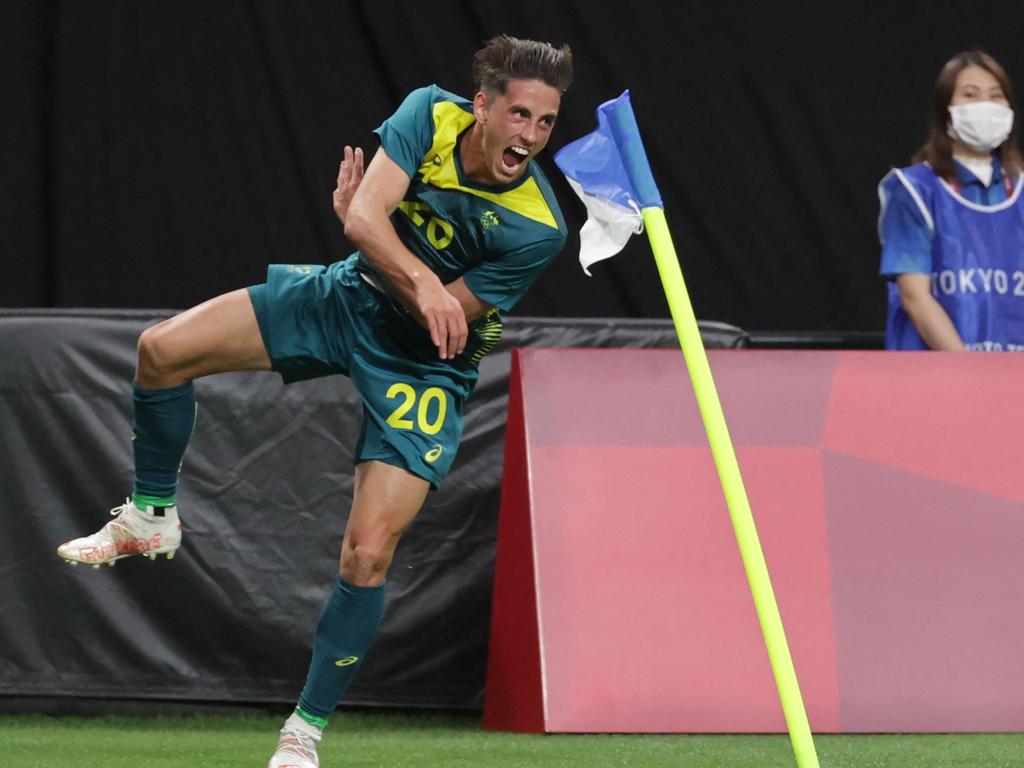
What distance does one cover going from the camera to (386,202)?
394 cm

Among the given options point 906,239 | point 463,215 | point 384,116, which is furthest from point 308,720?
point 384,116

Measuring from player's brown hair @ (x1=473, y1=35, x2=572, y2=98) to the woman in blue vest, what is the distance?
73.2 inches

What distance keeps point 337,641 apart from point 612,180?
146 cm

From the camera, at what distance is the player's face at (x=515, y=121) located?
155 inches

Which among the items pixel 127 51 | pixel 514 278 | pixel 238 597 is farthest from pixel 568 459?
pixel 127 51

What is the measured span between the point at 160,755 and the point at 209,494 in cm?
104

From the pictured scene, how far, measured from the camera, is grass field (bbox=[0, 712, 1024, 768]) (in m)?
4.19

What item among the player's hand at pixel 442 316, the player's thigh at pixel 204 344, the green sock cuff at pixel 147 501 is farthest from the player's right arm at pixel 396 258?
the green sock cuff at pixel 147 501

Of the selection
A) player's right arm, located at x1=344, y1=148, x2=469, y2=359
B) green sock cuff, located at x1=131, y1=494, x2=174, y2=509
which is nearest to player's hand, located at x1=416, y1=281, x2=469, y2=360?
player's right arm, located at x1=344, y1=148, x2=469, y2=359

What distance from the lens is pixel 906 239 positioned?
5457 millimetres

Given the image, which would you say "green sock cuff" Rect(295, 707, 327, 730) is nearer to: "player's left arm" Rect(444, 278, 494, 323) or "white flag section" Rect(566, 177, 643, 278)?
"player's left arm" Rect(444, 278, 494, 323)

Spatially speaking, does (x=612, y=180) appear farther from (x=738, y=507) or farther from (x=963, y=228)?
(x=963, y=228)

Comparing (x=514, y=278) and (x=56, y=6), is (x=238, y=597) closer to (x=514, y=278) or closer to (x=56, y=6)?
(x=514, y=278)

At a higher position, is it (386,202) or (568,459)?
(386,202)
